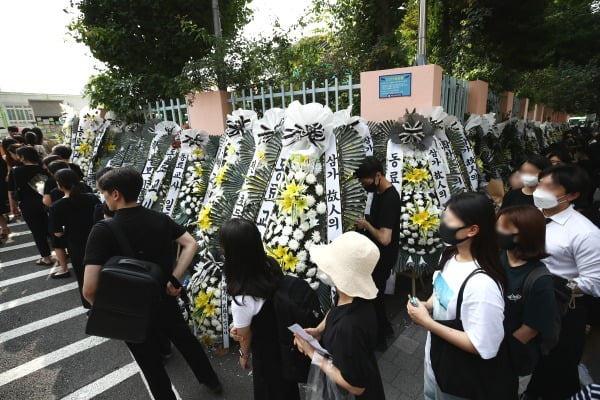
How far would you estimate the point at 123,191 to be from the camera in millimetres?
2152

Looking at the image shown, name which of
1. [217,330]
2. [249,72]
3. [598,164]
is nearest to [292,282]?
[217,330]

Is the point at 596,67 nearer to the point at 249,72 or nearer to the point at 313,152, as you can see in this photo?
the point at 249,72

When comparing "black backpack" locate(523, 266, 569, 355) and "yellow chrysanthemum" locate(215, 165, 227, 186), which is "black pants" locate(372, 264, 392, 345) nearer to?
"black backpack" locate(523, 266, 569, 355)

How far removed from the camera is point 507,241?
1.75 meters

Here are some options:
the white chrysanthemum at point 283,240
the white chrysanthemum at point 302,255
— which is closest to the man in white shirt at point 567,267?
the white chrysanthemum at point 302,255

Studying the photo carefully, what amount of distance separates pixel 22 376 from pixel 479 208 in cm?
400

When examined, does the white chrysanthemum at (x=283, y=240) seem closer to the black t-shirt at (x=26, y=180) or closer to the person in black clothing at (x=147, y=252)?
the person in black clothing at (x=147, y=252)

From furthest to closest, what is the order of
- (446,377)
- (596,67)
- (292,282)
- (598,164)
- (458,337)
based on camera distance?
1. (596,67)
2. (598,164)
3. (292,282)
4. (446,377)
5. (458,337)

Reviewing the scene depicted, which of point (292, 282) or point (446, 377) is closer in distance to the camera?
point (446, 377)

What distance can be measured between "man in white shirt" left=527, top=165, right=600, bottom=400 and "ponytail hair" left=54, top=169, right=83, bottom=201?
428cm

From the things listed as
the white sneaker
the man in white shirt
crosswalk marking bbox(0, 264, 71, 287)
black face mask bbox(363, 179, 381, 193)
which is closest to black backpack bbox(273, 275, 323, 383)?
black face mask bbox(363, 179, 381, 193)

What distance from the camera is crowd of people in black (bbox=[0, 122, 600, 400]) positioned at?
148 cm

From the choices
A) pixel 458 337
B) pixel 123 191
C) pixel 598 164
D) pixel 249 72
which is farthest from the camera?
pixel 598 164

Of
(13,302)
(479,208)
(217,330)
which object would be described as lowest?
(13,302)
